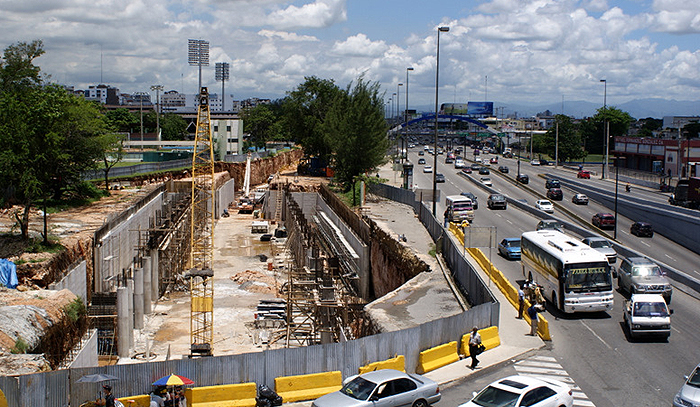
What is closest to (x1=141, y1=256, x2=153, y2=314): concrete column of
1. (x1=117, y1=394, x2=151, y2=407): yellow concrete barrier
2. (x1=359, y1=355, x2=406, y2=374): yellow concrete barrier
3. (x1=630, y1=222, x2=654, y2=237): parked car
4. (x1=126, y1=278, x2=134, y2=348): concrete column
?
(x1=126, y1=278, x2=134, y2=348): concrete column

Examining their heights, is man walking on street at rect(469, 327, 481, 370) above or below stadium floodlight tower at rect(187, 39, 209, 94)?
below

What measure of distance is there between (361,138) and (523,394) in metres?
56.4

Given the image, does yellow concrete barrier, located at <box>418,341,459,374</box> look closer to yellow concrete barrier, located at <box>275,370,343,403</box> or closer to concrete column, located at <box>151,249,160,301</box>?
yellow concrete barrier, located at <box>275,370,343,403</box>

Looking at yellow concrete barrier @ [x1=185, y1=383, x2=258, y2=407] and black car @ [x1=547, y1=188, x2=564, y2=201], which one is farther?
black car @ [x1=547, y1=188, x2=564, y2=201]

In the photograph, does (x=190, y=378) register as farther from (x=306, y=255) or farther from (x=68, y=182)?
(x=68, y=182)

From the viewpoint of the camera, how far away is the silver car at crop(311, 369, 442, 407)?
52.1 ft

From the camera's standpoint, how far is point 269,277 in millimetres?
48344

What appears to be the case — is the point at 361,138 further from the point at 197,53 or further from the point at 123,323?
the point at 197,53

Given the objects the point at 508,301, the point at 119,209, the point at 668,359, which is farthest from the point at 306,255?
the point at 668,359

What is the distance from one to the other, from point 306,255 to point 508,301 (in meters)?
20.9

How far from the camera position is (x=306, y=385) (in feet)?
60.4

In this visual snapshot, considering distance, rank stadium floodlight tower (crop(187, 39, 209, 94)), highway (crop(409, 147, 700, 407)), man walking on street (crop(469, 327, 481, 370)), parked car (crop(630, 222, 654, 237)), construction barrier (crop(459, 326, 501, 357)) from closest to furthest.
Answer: highway (crop(409, 147, 700, 407)) < man walking on street (crop(469, 327, 481, 370)) < construction barrier (crop(459, 326, 501, 357)) < parked car (crop(630, 222, 654, 237)) < stadium floodlight tower (crop(187, 39, 209, 94))

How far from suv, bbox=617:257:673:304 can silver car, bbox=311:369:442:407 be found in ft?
54.0

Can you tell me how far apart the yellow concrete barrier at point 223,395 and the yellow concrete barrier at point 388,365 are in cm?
316
